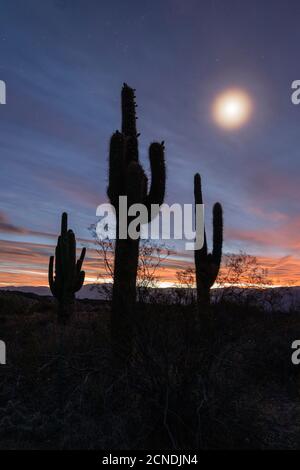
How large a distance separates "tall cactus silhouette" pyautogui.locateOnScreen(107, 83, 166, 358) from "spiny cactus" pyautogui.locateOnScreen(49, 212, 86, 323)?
7.21m

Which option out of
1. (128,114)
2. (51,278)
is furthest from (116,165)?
(51,278)

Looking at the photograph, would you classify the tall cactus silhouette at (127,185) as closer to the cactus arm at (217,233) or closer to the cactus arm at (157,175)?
the cactus arm at (157,175)

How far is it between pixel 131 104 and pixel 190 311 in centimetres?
600

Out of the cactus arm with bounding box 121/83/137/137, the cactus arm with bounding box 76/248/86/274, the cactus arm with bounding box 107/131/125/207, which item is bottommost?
the cactus arm with bounding box 76/248/86/274

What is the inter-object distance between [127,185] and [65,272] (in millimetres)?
8710

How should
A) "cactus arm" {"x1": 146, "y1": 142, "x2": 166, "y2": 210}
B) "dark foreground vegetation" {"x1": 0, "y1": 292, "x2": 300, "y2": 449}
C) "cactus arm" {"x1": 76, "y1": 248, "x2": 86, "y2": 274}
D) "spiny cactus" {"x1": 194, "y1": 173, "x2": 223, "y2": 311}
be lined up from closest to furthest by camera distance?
"dark foreground vegetation" {"x1": 0, "y1": 292, "x2": 300, "y2": 449} < "cactus arm" {"x1": 146, "y1": 142, "x2": 166, "y2": 210} < "spiny cactus" {"x1": 194, "y1": 173, "x2": 223, "y2": 311} < "cactus arm" {"x1": 76, "y1": 248, "x2": 86, "y2": 274}

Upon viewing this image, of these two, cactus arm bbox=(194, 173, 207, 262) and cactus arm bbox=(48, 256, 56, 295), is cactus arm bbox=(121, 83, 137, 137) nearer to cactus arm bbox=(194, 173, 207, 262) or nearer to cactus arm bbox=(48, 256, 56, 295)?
cactus arm bbox=(194, 173, 207, 262)

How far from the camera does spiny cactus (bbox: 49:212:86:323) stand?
1603 centimetres

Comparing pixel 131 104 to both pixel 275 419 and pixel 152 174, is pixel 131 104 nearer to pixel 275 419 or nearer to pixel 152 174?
pixel 152 174

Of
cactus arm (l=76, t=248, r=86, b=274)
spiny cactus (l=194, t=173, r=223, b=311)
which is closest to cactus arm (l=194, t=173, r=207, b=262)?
spiny cactus (l=194, t=173, r=223, b=311)

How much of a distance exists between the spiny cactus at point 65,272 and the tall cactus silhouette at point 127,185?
7.21 m

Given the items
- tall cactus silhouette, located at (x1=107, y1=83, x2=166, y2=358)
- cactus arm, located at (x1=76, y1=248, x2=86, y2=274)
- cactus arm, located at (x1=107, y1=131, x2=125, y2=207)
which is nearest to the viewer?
tall cactus silhouette, located at (x1=107, y1=83, x2=166, y2=358)

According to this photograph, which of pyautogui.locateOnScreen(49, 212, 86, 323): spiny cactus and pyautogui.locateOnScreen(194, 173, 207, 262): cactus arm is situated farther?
pyautogui.locateOnScreen(49, 212, 86, 323): spiny cactus

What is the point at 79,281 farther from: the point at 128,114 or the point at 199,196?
the point at 128,114
